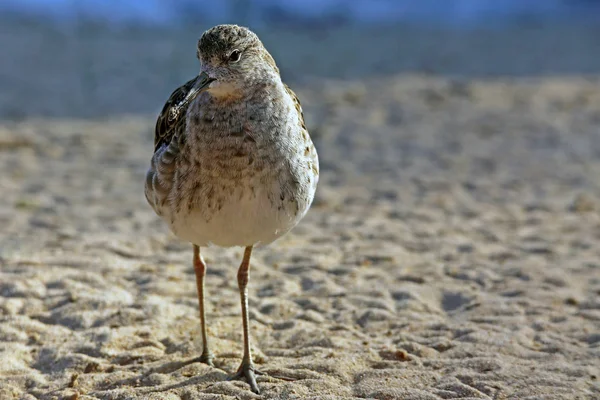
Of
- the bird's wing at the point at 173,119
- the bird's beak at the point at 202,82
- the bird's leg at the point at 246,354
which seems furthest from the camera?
the bird's leg at the point at 246,354

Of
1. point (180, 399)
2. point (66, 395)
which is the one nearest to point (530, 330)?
point (180, 399)

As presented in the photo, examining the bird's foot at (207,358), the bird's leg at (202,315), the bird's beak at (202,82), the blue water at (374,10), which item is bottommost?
the bird's foot at (207,358)

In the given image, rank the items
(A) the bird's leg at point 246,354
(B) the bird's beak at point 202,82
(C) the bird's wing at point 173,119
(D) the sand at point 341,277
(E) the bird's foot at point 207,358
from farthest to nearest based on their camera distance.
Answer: (E) the bird's foot at point 207,358
(D) the sand at point 341,277
(A) the bird's leg at point 246,354
(C) the bird's wing at point 173,119
(B) the bird's beak at point 202,82

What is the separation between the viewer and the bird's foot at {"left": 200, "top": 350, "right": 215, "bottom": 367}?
5.29m

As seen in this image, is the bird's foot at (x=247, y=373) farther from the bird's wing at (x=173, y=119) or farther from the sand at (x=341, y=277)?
the bird's wing at (x=173, y=119)

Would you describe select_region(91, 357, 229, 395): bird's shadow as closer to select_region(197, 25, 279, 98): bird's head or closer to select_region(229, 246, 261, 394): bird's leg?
select_region(229, 246, 261, 394): bird's leg

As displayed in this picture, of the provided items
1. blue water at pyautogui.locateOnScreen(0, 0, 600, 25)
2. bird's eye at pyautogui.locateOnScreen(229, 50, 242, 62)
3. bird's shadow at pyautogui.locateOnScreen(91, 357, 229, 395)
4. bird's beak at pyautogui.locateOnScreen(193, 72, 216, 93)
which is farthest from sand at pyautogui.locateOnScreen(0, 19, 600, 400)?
blue water at pyautogui.locateOnScreen(0, 0, 600, 25)

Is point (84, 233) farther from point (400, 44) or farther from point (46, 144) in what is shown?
point (400, 44)

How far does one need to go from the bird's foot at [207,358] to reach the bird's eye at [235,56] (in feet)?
6.47

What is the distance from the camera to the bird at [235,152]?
4566mm

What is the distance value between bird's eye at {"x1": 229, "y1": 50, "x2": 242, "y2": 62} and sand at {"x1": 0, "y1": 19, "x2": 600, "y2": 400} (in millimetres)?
1963

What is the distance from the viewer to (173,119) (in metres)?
5.01

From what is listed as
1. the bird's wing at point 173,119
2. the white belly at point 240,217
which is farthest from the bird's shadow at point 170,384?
the bird's wing at point 173,119

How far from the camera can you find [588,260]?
7.32 m
